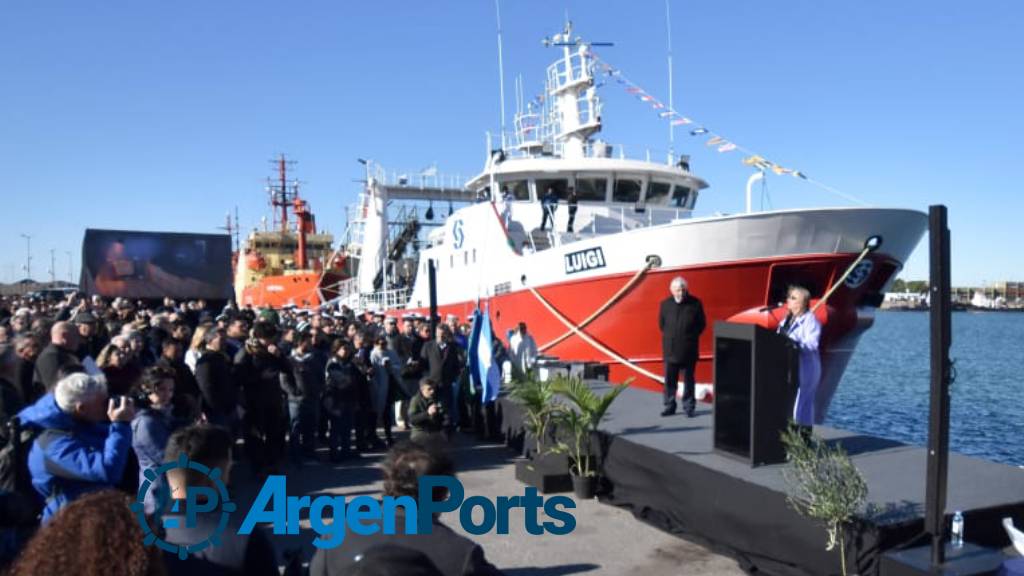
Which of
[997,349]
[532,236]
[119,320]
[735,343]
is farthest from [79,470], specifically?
[997,349]

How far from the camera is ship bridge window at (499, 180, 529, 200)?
16.3 metres

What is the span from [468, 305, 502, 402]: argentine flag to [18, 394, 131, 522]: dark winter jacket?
18.0 feet

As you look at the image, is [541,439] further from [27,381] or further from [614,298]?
[614,298]

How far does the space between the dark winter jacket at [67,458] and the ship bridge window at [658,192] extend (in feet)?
47.5

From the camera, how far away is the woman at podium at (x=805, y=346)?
5.41 metres

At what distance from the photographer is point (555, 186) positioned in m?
16.3

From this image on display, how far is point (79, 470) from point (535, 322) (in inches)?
431

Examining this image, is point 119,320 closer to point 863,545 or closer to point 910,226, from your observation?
point 863,545

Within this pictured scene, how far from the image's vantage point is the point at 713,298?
11.0m

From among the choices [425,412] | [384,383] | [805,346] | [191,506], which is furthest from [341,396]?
[191,506]

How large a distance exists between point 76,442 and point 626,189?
14221 mm

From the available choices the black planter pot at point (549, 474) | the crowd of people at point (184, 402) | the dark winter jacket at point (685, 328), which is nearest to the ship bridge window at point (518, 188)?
the crowd of people at point (184, 402)

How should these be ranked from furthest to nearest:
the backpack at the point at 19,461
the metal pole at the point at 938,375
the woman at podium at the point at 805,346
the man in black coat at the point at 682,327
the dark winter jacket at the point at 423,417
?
the man in black coat at the point at 682,327, the dark winter jacket at the point at 423,417, the woman at podium at the point at 805,346, the metal pole at the point at 938,375, the backpack at the point at 19,461

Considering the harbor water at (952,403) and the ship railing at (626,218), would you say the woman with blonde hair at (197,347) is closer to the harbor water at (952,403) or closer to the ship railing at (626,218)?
the harbor water at (952,403)
